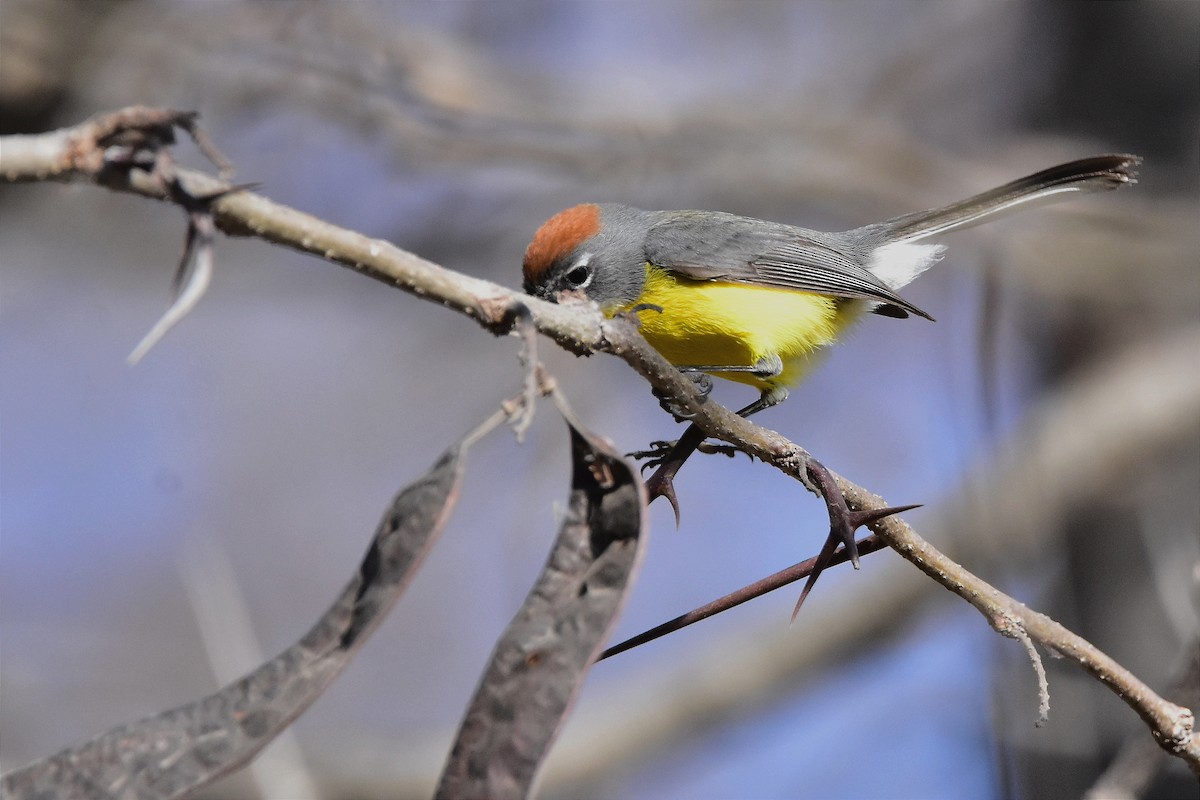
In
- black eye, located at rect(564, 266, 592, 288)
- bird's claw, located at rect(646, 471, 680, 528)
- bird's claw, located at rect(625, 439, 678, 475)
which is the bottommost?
bird's claw, located at rect(646, 471, 680, 528)

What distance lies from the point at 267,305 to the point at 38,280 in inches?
67.8

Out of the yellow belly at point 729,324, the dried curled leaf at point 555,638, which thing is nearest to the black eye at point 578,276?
the yellow belly at point 729,324

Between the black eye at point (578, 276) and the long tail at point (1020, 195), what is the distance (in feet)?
4.95

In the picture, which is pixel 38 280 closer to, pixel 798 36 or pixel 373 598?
pixel 798 36

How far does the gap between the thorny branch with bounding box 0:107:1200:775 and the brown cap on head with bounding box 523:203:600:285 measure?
79.0 inches

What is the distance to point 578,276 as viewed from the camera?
4082mm

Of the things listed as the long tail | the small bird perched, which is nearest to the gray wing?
the small bird perched

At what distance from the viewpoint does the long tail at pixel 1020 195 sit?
3.68m

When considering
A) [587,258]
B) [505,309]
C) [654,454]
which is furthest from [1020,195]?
[505,309]

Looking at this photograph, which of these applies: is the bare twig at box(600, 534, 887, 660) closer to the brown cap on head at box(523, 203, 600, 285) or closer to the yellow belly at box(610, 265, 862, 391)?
the yellow belly at box(610, 265, 862, 391)

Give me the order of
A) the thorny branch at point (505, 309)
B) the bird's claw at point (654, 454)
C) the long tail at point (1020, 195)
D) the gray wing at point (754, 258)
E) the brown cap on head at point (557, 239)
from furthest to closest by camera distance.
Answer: the gray wing at point (754, 258) → the brown cap on head at point (557, 239) → the long tail at point (1020, 195) → the bird's claw at point (654, 454) → the thorny branch at point (505, 309)

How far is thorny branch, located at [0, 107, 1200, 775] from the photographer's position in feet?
4.01

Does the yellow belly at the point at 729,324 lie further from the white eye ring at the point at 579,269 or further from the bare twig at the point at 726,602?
the bare twig at the point at 726,602

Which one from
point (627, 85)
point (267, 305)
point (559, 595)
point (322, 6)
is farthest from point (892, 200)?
point (559, 595)
